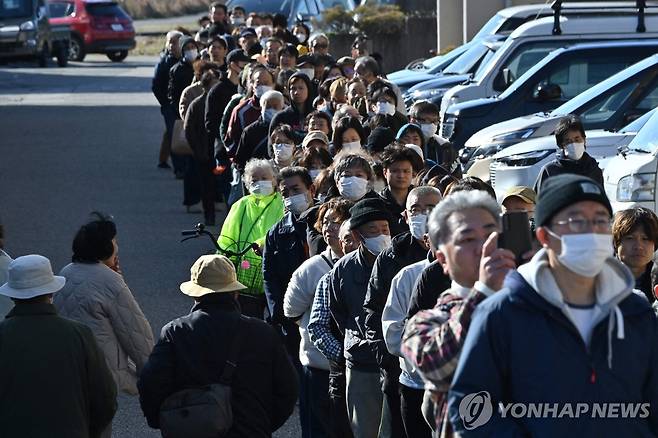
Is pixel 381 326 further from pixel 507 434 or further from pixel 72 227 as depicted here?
pixel 72 227

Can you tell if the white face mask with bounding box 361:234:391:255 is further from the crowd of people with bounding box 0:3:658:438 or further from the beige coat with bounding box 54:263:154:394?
the beige coat with bounding box 54:263:154:394

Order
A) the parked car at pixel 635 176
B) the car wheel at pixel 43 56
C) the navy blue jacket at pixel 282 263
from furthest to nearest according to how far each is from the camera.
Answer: the car wheel at pixel 43 56 → the parked car at pixel 635 176 → the navy blue jacket at pixel 282 263

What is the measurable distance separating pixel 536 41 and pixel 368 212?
42.3 ft

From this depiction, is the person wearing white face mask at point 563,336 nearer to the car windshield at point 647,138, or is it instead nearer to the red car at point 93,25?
the car windshield at point 647,138

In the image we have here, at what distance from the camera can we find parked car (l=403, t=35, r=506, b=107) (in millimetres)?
22062

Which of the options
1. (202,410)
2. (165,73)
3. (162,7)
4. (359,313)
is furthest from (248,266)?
(162,7)

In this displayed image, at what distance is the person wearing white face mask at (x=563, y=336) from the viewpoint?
4.50 meters

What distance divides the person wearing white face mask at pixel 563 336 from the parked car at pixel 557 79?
13765mm

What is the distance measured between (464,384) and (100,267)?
3.82m

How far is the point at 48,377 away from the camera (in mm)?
6578

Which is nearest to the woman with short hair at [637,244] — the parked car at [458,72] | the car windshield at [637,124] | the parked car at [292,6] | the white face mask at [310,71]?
the car windshield at [637,124]

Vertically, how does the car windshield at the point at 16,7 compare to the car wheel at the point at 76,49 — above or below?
above

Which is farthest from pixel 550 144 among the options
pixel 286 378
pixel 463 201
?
pixel 463 201

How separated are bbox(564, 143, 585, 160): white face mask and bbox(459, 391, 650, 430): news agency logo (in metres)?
7.15
